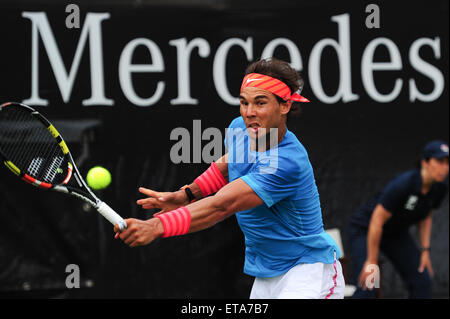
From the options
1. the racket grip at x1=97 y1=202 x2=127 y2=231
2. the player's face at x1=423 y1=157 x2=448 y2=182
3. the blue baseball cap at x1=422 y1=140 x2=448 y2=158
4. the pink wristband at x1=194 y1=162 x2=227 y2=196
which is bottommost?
the racket grip at x1=97 y1=202 x2=127 y2=231

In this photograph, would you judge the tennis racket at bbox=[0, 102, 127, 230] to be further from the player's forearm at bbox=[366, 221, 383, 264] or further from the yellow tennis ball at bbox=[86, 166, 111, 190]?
the player's forearm at bbox=[366, 221, 383, 264]

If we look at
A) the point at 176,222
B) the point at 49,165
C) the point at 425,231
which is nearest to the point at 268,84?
the point at 176,222

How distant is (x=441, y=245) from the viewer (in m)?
5.61

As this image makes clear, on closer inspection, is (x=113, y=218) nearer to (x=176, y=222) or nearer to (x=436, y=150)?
(x=176, y=222)

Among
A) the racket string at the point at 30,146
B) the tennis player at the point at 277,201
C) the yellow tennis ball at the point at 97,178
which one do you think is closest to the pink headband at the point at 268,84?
the tennis player at the point at 277,201

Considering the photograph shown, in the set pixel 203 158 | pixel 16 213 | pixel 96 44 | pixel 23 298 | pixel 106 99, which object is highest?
pixel 96 44

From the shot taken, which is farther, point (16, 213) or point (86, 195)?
point (16, 213)

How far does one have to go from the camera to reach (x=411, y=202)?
511 cm

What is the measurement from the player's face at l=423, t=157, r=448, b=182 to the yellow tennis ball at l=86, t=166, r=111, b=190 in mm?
2210

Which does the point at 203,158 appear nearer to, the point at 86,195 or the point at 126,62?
the point at 126,62

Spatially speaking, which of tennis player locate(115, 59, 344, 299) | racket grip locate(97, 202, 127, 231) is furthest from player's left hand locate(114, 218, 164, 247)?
tennis player locate(115, 59, 344, 299)

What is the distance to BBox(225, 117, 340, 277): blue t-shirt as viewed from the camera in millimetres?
3139

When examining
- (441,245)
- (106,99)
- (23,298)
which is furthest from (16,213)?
(441,245)

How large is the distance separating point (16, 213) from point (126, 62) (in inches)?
52.7
